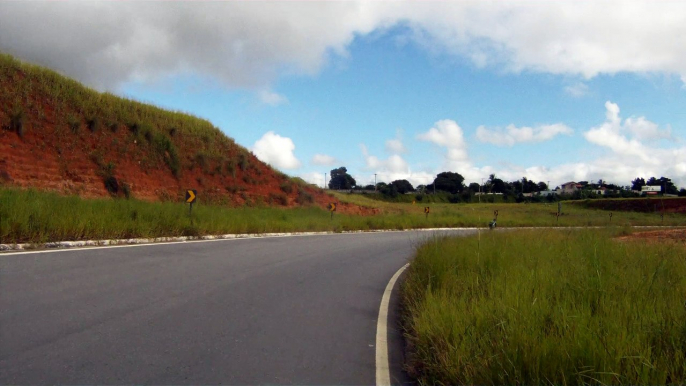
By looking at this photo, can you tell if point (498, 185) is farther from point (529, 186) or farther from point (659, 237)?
point (659, 237)

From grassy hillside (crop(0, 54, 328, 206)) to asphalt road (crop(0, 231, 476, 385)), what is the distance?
16210 mm

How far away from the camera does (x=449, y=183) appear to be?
4931 inches

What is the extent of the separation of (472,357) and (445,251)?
258 inches

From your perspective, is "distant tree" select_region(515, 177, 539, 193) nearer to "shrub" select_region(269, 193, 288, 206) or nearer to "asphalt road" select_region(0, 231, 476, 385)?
"shrub" select_region(269, 193, 288, 206)

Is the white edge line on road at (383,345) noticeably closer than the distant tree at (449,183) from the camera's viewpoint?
Yes

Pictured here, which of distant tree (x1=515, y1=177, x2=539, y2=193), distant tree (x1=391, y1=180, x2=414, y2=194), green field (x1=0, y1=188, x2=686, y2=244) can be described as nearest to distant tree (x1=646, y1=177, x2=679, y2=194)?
distant tree (x1=515, y1=177, x2=539, y2=193)

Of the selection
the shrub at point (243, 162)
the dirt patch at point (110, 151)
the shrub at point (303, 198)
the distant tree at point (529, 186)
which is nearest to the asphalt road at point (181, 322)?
the dirt patch at point (110, 151)

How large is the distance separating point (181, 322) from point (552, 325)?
4526 millimetres

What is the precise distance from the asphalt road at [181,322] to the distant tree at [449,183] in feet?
378

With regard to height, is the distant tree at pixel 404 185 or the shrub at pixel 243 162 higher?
the distant tree at pixel 404 185

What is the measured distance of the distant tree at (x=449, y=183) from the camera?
411 ft

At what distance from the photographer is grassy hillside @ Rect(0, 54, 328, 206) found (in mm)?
26125

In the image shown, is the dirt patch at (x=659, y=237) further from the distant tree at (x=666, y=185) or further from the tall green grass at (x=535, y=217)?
the distant tree at (x=666, y=185)

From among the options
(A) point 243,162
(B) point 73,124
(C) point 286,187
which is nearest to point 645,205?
(C) point 286,187
